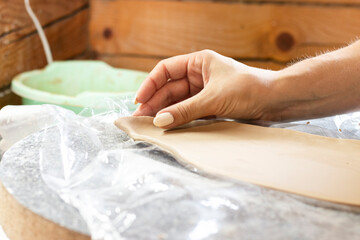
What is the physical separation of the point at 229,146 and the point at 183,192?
17 cm

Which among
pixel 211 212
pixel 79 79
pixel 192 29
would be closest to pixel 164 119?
pixel 211 212

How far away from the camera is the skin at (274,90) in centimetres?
83

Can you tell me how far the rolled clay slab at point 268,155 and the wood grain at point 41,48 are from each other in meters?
0.79

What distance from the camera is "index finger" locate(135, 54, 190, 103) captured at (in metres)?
0.93

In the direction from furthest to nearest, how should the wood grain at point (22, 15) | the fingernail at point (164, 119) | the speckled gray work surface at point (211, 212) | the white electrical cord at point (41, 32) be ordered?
1. the white electrical cord at point (41, 32)
2. the wood grain at point (22, 15)
3. the fingernail at point (164, 119)
4. the speckled gray work surface at point (211, 212)

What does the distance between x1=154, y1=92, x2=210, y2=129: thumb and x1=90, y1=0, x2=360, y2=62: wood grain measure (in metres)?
1.06

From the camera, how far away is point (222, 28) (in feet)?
5.99

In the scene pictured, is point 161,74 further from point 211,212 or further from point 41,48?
point 41,48

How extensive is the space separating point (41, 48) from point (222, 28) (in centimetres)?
78

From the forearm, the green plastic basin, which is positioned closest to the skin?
the forearm

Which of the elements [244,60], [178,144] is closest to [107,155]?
[178,144]

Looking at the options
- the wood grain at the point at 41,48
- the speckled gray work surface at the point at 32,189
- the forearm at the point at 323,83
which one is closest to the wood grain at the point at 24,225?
the speckled gray work surface at the point at 32,189

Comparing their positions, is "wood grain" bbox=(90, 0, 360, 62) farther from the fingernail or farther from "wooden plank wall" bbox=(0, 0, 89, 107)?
the fingernail

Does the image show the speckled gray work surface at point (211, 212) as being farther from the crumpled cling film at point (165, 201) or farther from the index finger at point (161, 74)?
the index finger at point (161, 74)
